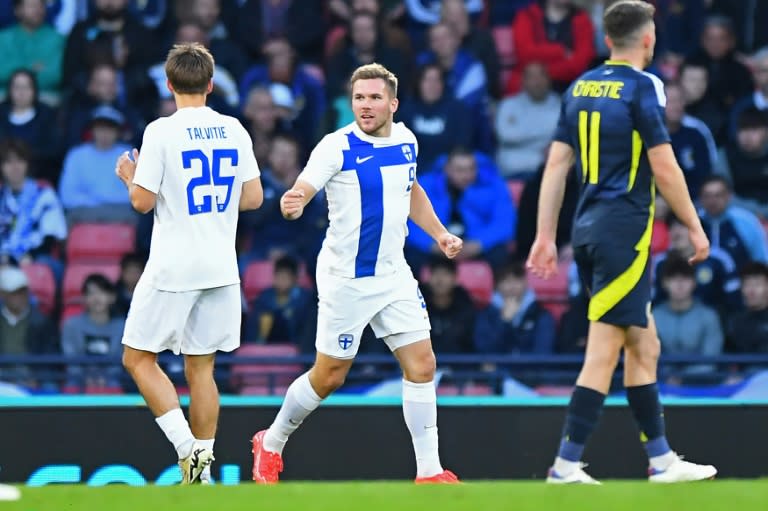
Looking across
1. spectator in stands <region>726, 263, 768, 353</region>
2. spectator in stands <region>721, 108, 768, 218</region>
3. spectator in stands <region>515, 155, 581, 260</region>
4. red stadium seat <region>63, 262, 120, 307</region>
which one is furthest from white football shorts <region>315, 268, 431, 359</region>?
spectator in stands <region>721, 108, 768, 218</region>

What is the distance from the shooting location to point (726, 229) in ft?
38.8

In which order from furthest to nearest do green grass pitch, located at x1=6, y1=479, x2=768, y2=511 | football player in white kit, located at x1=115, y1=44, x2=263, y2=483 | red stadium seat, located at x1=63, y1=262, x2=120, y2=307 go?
red stadium seat, located at x1=63, y1=262, x2=120, y2=307 < football player in white kit, located at x1=115, y1=44, x2=263, y2=483 < green grass pitch, located at x1=6, y1=479, x2=768, y2=511

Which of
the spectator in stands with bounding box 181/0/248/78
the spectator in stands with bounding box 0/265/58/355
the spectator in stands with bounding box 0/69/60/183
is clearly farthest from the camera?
the spectator in stands with bounding box 181/0/248/78

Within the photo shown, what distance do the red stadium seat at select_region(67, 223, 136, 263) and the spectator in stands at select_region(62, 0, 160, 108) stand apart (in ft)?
4.14

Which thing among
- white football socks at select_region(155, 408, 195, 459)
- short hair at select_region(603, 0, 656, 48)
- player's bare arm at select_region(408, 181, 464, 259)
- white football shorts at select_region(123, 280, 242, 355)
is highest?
short hair at select_region(603, 0, 656, 48)

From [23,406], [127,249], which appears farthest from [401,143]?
[127,249]

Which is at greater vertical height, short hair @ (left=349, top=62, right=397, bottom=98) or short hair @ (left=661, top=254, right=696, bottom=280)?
short hair @ (left=349, top=62, right=397, bottom=98)

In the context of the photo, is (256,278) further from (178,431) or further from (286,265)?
(178,431)

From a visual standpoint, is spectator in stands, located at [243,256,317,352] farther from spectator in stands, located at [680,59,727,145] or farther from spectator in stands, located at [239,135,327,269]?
spectator in stands, located at [680,59,727,145]

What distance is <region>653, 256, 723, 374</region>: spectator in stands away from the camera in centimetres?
1116

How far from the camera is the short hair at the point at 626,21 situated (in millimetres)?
7082

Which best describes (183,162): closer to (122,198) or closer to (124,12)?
(122,198)

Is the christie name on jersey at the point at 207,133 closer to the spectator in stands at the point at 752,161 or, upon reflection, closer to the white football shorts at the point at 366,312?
the white football shorts at the point at 366,312

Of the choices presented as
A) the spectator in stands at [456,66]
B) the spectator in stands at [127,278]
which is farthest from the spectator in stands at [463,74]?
the spectator in stands at [127,278]
